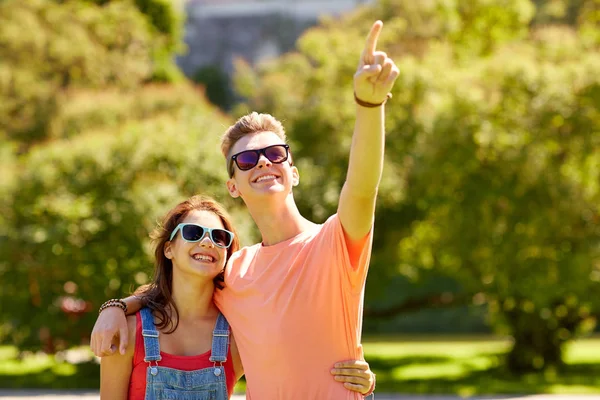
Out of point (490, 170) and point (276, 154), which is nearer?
point (276, 154)

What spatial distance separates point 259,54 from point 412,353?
879 inches

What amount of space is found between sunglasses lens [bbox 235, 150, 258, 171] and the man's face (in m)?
0.01

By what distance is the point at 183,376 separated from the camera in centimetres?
302

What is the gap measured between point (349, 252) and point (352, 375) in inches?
15.7

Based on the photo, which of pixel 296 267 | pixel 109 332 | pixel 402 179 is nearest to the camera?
pixel 296 267

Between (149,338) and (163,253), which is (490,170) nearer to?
(163,253)

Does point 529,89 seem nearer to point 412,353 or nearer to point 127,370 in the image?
point 412,353

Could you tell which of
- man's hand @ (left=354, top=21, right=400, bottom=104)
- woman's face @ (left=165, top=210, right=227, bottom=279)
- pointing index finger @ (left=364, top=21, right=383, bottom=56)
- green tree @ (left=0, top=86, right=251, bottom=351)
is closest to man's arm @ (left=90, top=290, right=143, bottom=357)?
woman's face @ (left=165, top=210, right=227, bottom=279)

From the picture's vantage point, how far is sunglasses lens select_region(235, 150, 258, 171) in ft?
9.89

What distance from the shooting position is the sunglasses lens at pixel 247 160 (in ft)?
9.89

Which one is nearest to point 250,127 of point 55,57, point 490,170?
point 490,170

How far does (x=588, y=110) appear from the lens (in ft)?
41.2

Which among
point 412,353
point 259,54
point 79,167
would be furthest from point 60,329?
point 259,54

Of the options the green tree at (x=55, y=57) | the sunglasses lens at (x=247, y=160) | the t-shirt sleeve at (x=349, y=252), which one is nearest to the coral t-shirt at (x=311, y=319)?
the t-shirt sleeve at (x=349, y=252)
